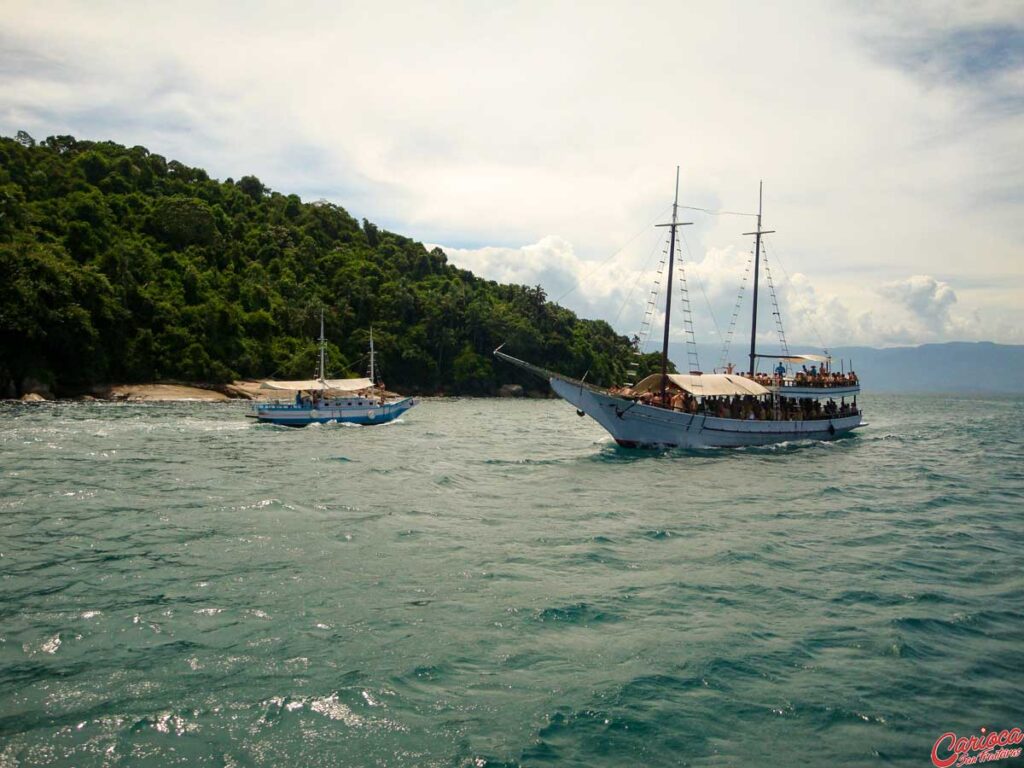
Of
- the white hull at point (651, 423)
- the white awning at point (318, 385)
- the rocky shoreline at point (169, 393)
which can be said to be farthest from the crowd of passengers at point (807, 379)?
the rocky shoreline at point (169, 393)

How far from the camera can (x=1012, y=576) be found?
632 inches

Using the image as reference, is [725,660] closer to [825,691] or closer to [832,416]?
[825,691]

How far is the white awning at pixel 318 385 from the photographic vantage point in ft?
192

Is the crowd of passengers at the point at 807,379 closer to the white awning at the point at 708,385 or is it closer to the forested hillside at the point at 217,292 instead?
the white awning at the point at 708,385

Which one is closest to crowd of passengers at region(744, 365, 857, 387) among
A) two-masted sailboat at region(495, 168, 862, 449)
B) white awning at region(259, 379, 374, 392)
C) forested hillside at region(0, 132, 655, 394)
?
two-masted sailboat at region(495, 168, 862, 449)

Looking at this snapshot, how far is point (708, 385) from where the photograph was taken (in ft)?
143

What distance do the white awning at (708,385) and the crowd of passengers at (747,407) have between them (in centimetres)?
51

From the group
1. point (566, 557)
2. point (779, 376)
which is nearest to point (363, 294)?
point (779, 376)

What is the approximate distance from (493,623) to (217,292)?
10542cm

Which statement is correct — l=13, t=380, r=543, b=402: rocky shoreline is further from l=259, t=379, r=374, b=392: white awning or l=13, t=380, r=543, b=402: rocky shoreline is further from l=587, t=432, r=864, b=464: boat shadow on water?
l=587, t=432, r=864, b=464: boat shadow on water

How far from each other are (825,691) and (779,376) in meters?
42.5

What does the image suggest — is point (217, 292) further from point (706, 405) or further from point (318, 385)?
point (706, 405)

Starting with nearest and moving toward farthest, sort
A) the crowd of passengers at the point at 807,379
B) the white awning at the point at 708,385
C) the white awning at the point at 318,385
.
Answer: the white awning at the point at 708,385 → the crowd of passengers at the point at 807,379 → the white awning at the point at 318,385

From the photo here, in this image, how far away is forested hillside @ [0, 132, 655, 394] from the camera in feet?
249
